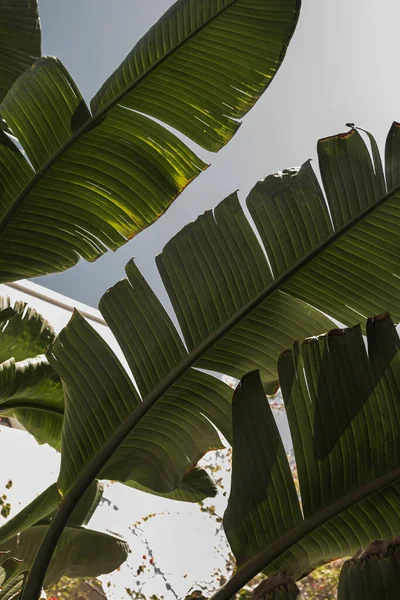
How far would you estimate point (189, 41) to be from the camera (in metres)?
1.06

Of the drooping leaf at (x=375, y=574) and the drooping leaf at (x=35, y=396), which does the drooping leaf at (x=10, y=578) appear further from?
the drooping leaf at (x=375, y=574)

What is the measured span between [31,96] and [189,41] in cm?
31

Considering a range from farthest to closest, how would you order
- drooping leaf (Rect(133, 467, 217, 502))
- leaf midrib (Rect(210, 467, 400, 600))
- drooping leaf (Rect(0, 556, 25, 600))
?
1. drooping leaf (Rect(133, 467, 217, 502))
2. drooping leaf (Rect(0, 556, 25, 600))
3. leaf midrib (Rect(210, 467, 400, 600))

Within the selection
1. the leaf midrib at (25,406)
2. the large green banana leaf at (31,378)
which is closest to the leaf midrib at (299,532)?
the large green banana leaf at (31,378)

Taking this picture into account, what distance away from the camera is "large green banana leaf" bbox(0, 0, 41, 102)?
4.27 feet

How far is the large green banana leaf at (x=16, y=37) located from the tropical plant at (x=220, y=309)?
0.63 m

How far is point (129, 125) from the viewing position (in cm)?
110

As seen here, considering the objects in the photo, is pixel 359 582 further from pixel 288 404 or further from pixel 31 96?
pixel 31 96

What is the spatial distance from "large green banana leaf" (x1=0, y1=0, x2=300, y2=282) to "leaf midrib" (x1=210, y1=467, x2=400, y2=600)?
64 cm

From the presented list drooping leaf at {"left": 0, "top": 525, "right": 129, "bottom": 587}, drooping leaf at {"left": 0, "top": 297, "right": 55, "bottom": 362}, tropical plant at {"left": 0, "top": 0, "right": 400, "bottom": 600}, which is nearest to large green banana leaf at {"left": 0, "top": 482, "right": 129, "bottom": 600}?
drooping leaf at {"left": 0, "top": 525, "right": 129, "bottom": 587}

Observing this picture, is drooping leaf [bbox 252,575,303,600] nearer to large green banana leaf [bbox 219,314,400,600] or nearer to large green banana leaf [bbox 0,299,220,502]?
large green banana leaf [bbox 219,314,400,600]

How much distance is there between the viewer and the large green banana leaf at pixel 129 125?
1.05 meters

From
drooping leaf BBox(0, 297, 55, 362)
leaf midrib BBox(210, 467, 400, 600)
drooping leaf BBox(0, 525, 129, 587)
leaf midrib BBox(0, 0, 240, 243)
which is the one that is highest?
leaf midrib BBox(0, 0, 240, 243)

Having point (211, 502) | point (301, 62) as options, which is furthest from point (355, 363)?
point (301, 62)
